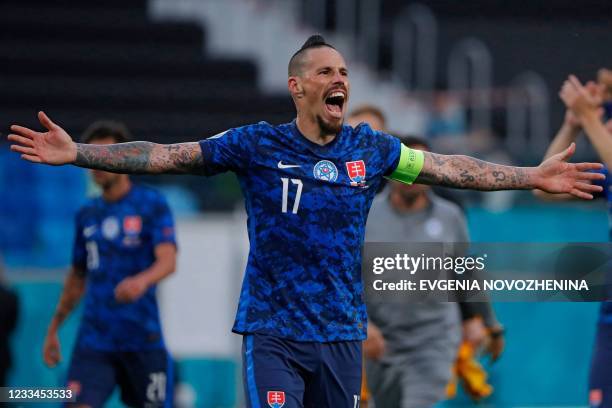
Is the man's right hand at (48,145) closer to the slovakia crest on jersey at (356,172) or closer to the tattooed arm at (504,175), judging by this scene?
the slovakia crest on jersey at (356,172)

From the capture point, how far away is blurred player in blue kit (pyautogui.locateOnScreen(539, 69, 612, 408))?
698 cm

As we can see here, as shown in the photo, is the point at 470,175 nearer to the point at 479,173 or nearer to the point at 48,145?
the point at 479,173

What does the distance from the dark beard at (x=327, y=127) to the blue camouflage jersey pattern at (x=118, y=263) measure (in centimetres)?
270

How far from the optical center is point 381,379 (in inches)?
353

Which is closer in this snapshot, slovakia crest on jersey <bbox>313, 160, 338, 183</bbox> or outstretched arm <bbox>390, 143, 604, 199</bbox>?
slovakia crest on jersey <bbox>313, 160, 338, 183</bbox>

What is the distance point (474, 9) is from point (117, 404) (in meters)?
12.3

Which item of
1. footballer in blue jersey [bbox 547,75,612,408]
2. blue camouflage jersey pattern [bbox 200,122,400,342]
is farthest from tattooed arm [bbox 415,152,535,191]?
footballer in blue jersey [bbox 547,75,612,408]

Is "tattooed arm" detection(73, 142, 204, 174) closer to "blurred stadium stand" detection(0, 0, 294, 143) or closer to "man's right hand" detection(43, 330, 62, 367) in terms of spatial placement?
"man's right hand" detection(43, 330, 62, 367)

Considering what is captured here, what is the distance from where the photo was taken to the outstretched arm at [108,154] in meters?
5.86

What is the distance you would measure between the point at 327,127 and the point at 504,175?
90cm

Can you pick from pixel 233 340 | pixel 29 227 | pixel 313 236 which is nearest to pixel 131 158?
pixel 313 236

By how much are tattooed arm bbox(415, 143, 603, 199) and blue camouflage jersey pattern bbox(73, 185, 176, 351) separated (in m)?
2.75

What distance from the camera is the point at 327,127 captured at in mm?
6141

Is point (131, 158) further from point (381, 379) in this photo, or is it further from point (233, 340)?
point (233, 340)
